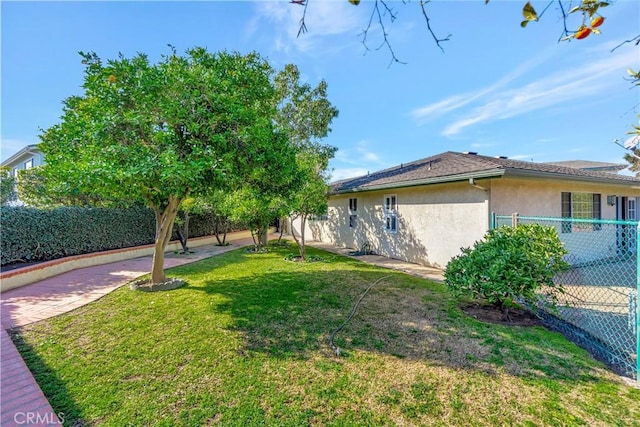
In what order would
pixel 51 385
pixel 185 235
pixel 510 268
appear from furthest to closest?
1. pixel 185 235
2. pixel 510 268
3. pixel 51 385

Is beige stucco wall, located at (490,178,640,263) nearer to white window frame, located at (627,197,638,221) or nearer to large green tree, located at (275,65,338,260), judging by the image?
white window frame, located at (627,197,638,221)

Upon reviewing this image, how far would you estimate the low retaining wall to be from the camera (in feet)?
25.1

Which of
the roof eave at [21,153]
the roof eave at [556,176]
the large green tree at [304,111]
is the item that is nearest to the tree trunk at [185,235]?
the large green tree at [304,111]

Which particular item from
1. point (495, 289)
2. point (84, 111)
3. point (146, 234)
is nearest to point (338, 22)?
point (495, 289)

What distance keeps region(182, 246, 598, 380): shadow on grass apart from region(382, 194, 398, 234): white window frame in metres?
4.93

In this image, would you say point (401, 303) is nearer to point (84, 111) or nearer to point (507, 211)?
point (507, 211)

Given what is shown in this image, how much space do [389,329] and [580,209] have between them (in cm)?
1084

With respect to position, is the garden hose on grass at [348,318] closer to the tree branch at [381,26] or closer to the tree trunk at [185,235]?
the tree branch at [381,26]

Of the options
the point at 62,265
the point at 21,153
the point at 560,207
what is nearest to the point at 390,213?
the point at 560,207

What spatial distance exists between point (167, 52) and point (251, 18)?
2178 millimetres

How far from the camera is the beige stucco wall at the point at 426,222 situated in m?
9.17

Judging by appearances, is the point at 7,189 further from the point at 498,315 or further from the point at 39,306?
the point at 498,315

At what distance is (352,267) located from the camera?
10.4m

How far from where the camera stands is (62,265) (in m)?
9.54
